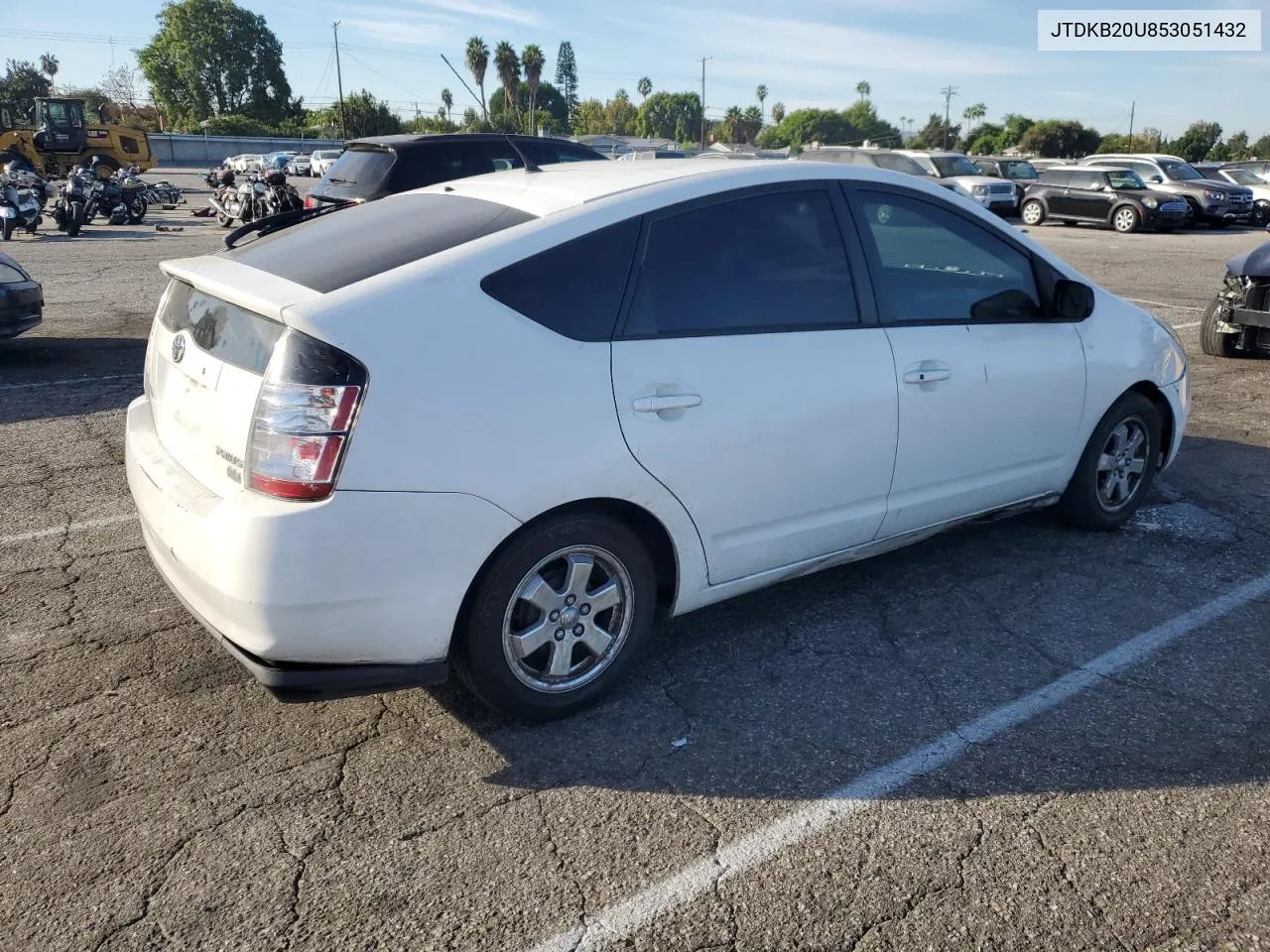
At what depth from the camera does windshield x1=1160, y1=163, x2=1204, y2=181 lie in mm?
26405

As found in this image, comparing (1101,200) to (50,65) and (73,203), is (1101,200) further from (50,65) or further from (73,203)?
(50,65)

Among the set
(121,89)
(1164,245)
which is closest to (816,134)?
(121,89)

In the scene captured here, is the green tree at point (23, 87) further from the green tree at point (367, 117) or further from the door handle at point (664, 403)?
the door handle at point (664, 403)

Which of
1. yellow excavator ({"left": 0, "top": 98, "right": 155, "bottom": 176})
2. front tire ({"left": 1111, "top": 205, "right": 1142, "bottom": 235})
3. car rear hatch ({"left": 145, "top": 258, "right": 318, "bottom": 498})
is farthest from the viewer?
yellow excavator ({"left": 0, "top": 98, "right": 155, "bottom": 176})

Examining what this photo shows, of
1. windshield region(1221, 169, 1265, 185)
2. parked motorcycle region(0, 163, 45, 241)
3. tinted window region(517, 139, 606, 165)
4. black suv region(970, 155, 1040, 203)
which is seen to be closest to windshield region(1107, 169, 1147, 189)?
black suv region(970, 155, 1040, 203)

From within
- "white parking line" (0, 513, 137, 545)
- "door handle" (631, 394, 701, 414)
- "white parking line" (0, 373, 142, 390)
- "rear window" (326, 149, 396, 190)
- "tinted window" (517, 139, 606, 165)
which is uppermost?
"tinted window" (517, 139, 606, 165)

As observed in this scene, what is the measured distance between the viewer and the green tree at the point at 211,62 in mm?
109375

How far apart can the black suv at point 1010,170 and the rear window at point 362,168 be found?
2123 cm

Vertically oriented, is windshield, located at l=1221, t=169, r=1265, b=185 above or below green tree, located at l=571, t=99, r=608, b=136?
below

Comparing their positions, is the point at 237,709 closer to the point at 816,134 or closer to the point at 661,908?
the point at 661,908

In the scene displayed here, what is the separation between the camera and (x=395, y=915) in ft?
8.29

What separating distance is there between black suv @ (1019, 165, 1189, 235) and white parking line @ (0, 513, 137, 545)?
82.3ft

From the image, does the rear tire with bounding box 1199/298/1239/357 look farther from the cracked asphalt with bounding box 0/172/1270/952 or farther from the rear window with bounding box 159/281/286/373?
the rear window with bounding box 159/281/286/373

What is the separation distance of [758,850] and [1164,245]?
874 inches
